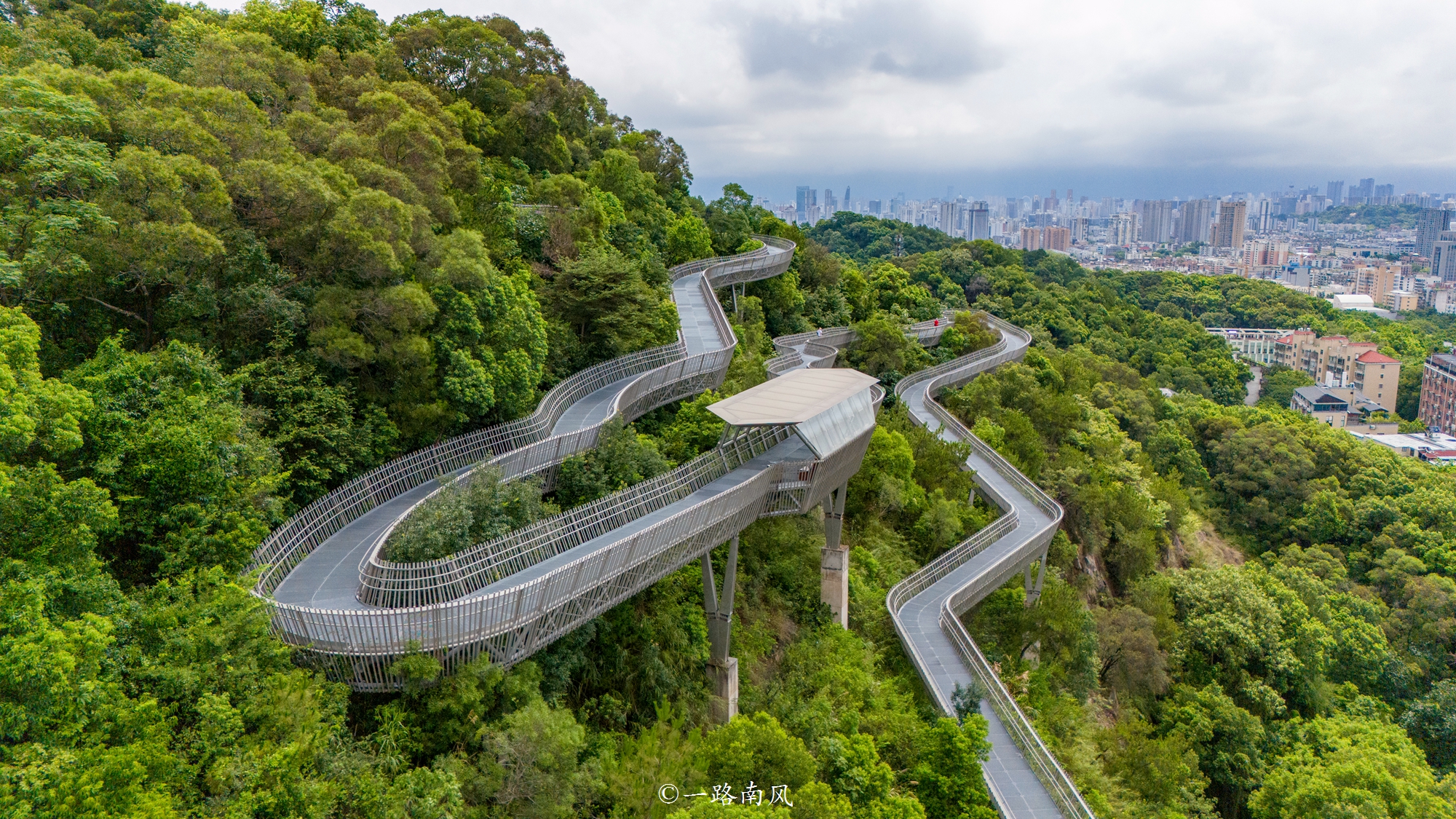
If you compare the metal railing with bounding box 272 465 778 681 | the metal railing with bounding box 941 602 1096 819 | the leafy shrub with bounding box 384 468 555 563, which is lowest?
the metal railing with bounding box 941 602 1096 819

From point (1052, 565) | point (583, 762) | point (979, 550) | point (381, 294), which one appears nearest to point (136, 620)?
point (583, 762)

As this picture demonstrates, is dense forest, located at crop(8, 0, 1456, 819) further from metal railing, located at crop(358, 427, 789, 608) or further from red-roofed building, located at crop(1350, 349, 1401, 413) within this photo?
red-roofed building, located at crop(1350, 349, 1401, 413)

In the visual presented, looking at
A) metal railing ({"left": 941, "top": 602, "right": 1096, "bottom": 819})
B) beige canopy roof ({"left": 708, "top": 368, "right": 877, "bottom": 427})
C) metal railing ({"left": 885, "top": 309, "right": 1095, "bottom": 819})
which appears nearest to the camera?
metal railing ({"left": 941, "top": 602, "right": 1096, "bottom": 819})

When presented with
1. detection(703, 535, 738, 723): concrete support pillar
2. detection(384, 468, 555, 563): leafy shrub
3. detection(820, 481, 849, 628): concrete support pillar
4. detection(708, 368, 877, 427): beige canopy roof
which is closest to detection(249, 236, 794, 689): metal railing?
detection(384, 468, 555, 563): leafy shrub

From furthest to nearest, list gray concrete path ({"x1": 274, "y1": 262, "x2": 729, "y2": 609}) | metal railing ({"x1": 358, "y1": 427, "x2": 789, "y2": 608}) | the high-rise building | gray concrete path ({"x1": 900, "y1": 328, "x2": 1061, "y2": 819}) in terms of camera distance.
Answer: the high-rise building, gray concrete path ({"x1": 900, "y1": 328, "x2": 1061, "y2": 819}), gray concrete path ({"x1": 274, "y1": 262, "x2": 729, "y2": 609}), metal railing ({"x1": 358, "y1": 427, "x2": 789, "y2": 608})

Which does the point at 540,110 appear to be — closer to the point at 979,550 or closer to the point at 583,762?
the point at 979,550

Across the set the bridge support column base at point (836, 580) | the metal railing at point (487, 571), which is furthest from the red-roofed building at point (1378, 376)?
the metal railing at point (487, 571)

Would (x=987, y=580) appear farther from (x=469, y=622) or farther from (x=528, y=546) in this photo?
(x=469, y=622)
